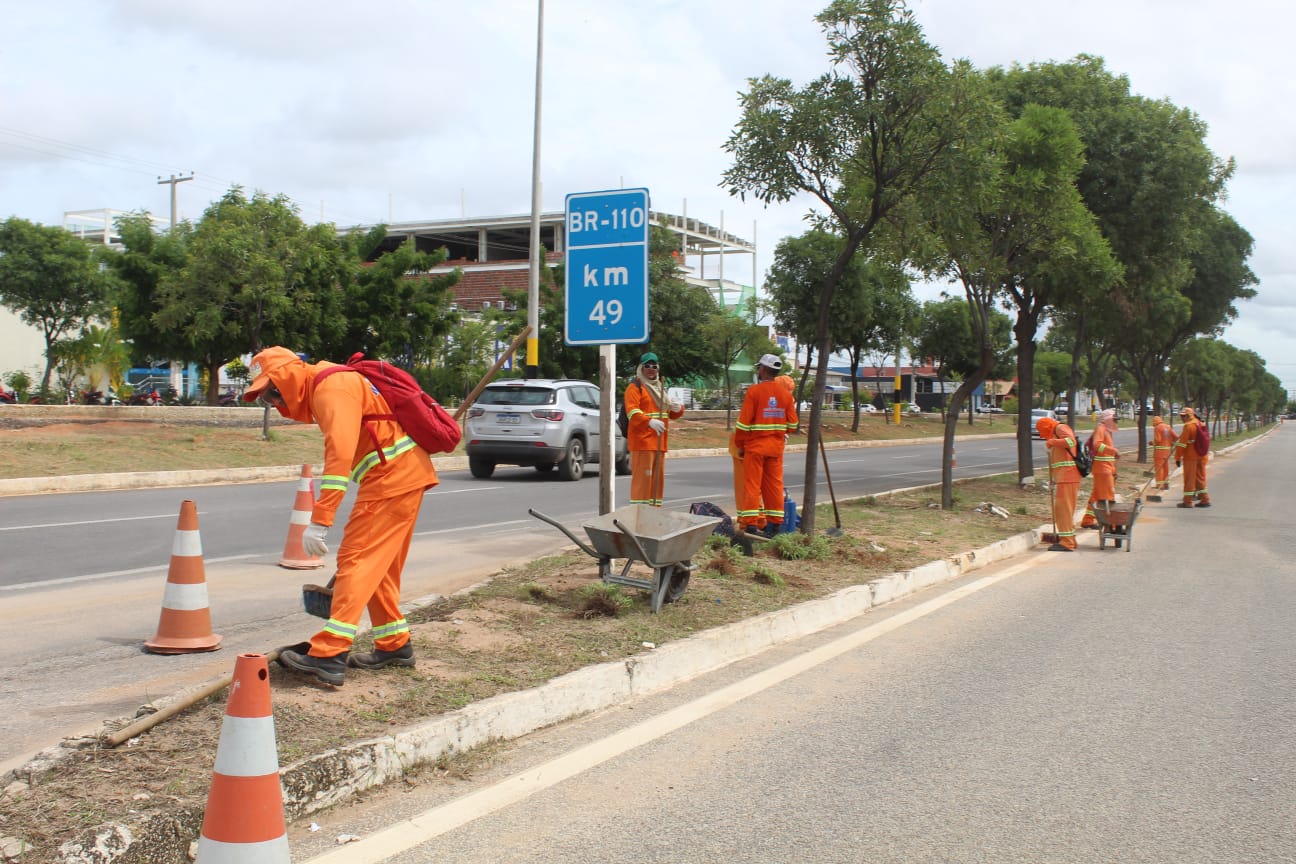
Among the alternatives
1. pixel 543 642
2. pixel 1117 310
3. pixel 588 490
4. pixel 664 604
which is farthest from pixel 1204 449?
pixel 543 642

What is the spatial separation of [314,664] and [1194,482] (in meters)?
19.1

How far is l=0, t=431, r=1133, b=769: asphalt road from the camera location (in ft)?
17.7

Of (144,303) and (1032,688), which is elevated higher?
(144,303)

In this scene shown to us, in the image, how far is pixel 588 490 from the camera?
17.2m

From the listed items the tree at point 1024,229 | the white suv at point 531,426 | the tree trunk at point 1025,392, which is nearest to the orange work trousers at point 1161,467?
the tree trunk at point 1025,392

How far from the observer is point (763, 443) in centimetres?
1018

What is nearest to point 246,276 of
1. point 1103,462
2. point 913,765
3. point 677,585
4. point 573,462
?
point 573,462

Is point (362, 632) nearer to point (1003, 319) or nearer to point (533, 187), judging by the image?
point (533, 187)

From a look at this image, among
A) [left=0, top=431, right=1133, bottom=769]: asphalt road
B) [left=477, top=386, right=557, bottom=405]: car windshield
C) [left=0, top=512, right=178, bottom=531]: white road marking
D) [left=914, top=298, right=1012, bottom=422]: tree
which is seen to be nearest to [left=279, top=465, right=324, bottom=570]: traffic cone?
[left=0, top=431, right=1133, bottom=769]: asphalt road

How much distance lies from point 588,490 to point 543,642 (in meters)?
11.2

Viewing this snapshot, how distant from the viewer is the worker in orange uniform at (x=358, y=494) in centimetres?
461

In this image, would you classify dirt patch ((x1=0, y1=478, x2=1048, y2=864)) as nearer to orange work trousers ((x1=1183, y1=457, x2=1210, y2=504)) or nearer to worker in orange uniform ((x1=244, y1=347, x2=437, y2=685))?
worker in orange uniform ((x1=244, y1=347, x2=437, y2=685))

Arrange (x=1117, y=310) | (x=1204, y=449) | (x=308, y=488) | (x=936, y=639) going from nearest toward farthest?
(x=936, y=639) → (x=308, y=488) → (x=1204, y=449) → (x=1117, y=310)

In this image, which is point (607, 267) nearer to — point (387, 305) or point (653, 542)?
point (653, 542)
